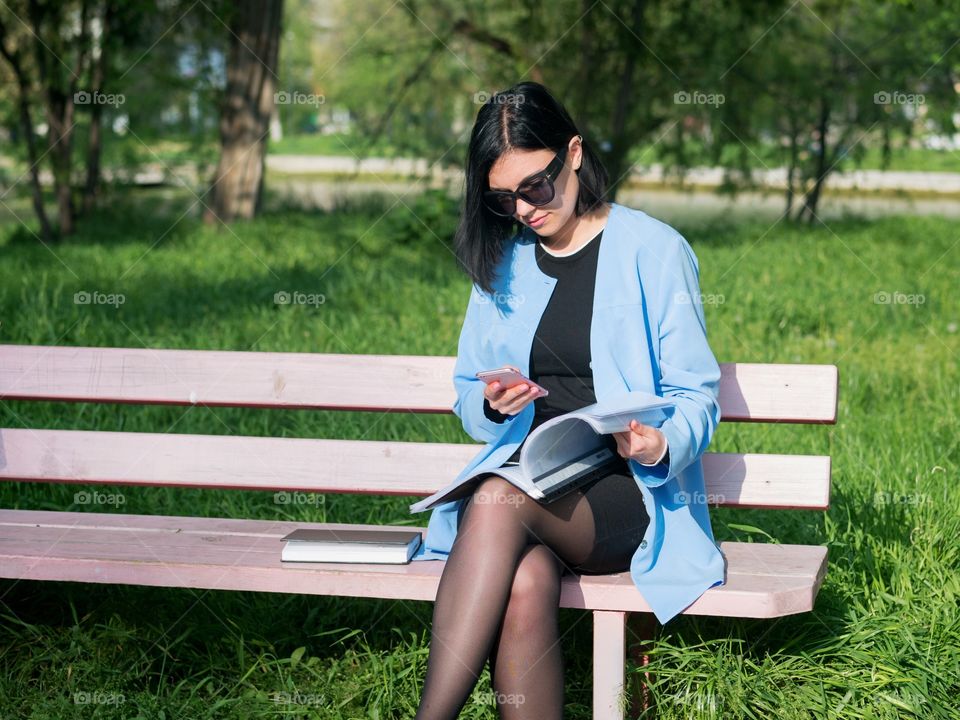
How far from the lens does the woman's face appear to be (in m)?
2.76

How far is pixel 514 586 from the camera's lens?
2459mm

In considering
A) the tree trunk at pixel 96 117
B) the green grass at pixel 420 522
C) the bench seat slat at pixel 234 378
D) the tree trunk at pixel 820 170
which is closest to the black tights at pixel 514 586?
the green grass at pixel 420 522

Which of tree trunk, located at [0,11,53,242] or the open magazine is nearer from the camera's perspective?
the open magazine

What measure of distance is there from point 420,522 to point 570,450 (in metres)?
1.20

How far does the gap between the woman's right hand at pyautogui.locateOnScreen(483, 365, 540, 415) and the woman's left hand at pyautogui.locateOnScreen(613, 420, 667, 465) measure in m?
0.20

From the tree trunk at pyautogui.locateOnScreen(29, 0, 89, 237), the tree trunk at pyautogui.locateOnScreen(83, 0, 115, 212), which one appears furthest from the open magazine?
the tree trunk at pyautogui.locateOnScreen(83, 0, 115, 212)

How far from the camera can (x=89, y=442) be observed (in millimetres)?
3158

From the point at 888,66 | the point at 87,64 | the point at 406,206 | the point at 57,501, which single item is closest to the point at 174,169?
the point at 87,64

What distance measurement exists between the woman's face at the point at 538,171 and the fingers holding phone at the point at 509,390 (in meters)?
0.43

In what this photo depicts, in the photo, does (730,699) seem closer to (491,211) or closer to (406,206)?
(491,211)

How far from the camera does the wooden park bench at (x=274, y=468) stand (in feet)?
8.57

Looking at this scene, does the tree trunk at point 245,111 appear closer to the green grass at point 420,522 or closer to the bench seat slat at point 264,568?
the green grass at point 420,522

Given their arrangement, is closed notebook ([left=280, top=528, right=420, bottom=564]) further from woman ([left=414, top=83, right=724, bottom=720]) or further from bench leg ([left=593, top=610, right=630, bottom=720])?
bench leg ([left=593, top=610, right=630, bottom=720])

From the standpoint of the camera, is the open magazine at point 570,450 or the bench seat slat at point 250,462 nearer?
the open magazine at point 570,450
